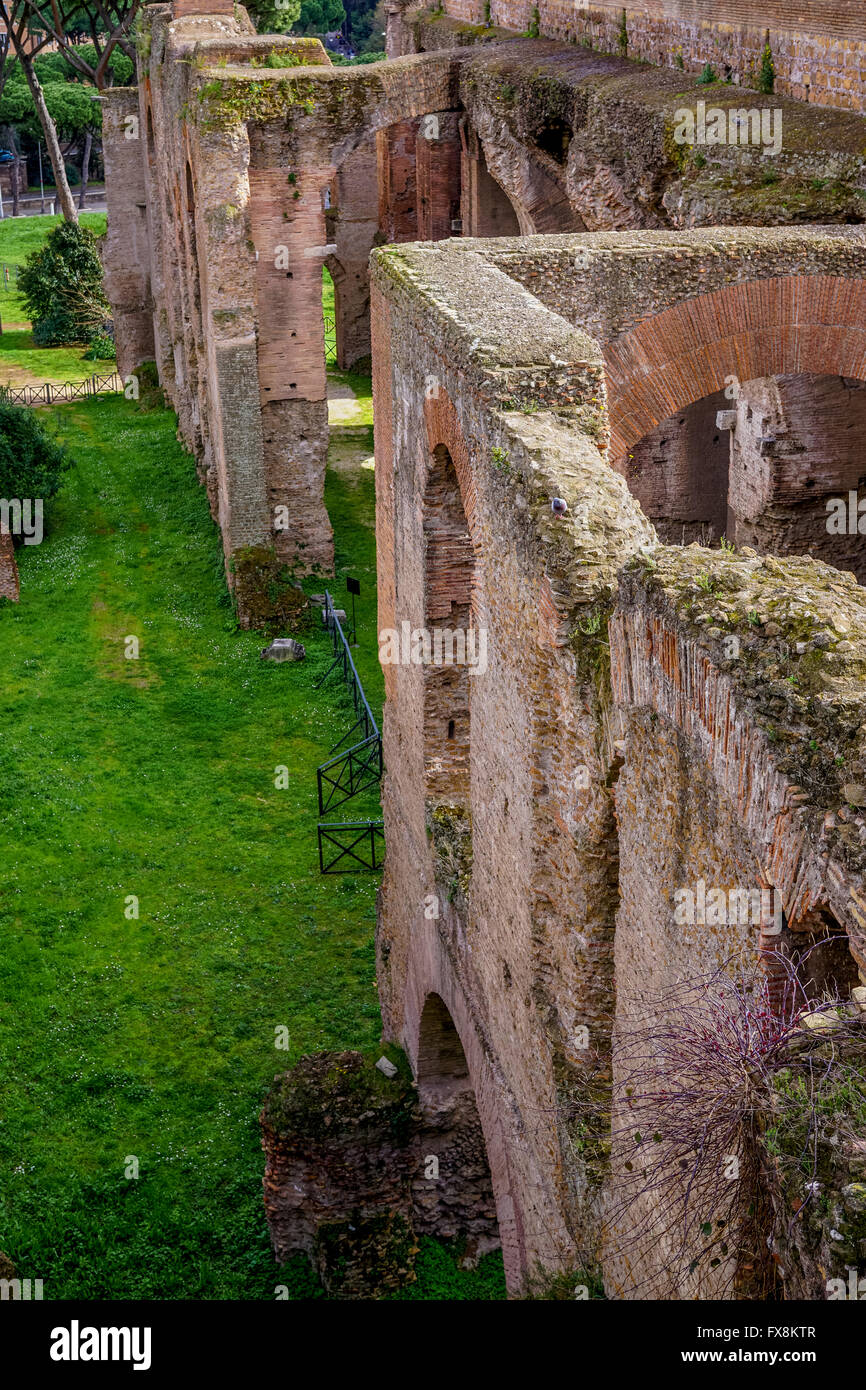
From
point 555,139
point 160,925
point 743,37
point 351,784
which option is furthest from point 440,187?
point 160,925

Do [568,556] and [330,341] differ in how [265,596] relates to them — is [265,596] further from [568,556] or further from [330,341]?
[330,341]

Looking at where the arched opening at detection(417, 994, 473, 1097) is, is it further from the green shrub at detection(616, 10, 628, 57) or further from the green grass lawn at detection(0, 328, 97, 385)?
the green grass lawn at detection(0, 328, 97, 385)

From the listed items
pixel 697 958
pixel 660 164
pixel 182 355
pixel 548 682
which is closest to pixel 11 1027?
pixel 548 682

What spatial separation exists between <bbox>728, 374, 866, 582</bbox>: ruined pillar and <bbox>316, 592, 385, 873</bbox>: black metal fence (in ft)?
12.8

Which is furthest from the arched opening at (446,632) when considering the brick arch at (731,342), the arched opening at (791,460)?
the arched opening at (791,460)

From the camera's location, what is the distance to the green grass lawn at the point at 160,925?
9891 mm

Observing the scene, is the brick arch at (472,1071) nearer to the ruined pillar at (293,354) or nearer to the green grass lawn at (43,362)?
the ruined pillar at (293,354)

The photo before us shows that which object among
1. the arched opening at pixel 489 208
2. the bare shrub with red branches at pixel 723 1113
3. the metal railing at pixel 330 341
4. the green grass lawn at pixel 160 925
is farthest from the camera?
the metal railing at pixel 330 341

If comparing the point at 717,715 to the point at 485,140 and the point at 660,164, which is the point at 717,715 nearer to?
the point at 660,164

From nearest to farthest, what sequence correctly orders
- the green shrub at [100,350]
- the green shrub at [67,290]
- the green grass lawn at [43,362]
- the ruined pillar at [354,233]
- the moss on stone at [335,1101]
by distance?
1. the moss on stone at [335,1101]
2. the ruined pillar at [354,233]
3. the green grass lawn at [43,362]
4. the green shrub at [100,350]
5. the green shrub at [67,290]

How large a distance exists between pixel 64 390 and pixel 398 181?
695cm

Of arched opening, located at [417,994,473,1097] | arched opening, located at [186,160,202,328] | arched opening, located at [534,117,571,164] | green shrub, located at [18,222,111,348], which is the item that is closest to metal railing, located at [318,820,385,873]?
arched opening, located at [417,994,473,1097]

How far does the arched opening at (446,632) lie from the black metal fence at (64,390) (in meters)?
19.7

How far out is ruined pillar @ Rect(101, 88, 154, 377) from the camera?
2734 cm
